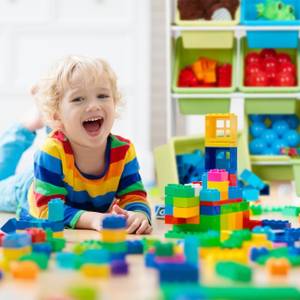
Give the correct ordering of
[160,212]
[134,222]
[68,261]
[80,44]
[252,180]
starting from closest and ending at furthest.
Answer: [68,261] → [134,222] → [160,212] → [252,180] → [80,44]

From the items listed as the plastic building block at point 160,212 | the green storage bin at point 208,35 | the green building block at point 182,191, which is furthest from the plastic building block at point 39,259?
the green storage bin at point 208,35

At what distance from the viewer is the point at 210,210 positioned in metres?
1.34

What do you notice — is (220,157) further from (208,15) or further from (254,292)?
(208,15)

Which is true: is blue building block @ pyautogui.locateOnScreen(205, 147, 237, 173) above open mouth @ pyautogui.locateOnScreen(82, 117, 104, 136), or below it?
below

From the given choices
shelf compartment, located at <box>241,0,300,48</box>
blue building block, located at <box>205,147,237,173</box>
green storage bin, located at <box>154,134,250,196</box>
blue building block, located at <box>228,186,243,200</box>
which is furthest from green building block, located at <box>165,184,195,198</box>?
shelf compartment, located at <box>241,0,300,48</box>

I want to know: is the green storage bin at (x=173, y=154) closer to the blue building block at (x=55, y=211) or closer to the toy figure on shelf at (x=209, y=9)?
the toy figure on shelf at (x=209, y=9)

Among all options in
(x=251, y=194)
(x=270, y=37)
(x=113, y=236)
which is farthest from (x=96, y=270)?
(x=270, y=37)

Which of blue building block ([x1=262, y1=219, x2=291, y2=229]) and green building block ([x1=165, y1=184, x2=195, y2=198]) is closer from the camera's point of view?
green building block ([x1=165, y1=184, x2=195, y2=198])

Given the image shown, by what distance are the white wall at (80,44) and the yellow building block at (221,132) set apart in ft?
5.61

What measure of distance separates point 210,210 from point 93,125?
350 millimetres

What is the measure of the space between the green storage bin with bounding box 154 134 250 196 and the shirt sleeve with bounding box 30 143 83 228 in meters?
0.86

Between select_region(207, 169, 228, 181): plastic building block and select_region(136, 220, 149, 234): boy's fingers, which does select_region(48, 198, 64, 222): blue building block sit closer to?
select_region(136, 220, 149, 234): boy's fingers

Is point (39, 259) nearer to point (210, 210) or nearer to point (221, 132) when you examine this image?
point (210, 210)

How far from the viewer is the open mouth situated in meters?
1.49
